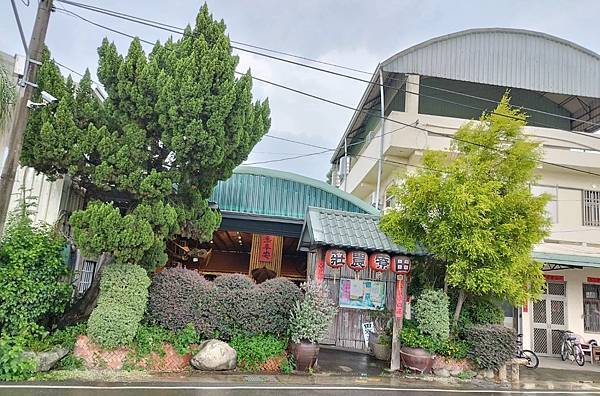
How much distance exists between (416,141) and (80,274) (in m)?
10.3

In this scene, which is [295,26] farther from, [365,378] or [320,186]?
[365,378]

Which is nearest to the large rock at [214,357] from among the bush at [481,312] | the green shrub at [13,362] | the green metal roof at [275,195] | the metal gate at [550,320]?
the green shrub at [13,362]

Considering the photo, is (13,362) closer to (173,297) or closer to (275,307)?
(173,297)

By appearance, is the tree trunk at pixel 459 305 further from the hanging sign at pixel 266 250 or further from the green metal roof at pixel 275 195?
the hanging sign at pixel 266 250

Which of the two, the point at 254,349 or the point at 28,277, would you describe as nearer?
the point at 28,277

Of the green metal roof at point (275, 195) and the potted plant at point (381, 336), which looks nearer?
the potted plant at point (381, 336)

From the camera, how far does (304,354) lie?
8680mm

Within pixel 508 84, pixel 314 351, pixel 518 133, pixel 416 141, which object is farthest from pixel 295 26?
pixel 314 351

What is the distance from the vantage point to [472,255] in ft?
29.5

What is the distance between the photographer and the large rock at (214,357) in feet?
26.8

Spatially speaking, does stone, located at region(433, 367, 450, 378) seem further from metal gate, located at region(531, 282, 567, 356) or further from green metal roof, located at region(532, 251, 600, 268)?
metal gate, located at region(531, 282, 567, 356)

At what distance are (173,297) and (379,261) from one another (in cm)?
448

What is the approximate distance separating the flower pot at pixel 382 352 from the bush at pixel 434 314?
1591mm

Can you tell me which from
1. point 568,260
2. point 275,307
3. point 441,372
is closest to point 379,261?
point 275,307
